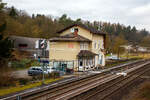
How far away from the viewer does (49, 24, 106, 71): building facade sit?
3494 centimetres

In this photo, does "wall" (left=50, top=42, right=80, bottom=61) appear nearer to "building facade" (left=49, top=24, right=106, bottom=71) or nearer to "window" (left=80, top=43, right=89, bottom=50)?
"building facade" (left=49, top=24, right=106, bottom=71)

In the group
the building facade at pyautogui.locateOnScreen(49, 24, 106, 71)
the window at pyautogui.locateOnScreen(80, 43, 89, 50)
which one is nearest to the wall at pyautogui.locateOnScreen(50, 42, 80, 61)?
the building facade at pyautogui.locateOnScreen(49, 24, 106, 71)

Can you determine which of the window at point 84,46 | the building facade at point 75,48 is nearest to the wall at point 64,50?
the building facade at point 75,48

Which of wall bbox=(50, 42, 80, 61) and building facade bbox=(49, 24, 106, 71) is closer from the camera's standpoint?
building facade bbox=(49, 24, 106, 71)

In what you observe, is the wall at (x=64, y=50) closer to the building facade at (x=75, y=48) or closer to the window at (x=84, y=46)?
the building facade at (x=75, y=48)

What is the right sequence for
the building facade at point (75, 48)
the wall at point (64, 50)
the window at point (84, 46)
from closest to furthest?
the building facade at point (75, 48) → the wall at point (64, 50) → the window at point (84, 46)

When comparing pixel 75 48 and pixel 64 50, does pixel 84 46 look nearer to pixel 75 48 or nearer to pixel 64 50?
pixel 75 48

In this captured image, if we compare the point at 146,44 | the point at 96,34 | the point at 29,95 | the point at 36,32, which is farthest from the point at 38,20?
the point at 29,95

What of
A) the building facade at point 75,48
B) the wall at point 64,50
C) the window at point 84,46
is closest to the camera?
the building facade at point 75,48

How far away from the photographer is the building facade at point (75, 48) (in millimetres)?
34938

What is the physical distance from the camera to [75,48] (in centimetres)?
3503

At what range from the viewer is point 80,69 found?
1377 inches

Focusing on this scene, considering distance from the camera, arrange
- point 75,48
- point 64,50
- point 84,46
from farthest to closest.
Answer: point 84,46 → point 64,50 → point 75,48

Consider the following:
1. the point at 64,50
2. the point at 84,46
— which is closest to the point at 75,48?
the point at 64,50
